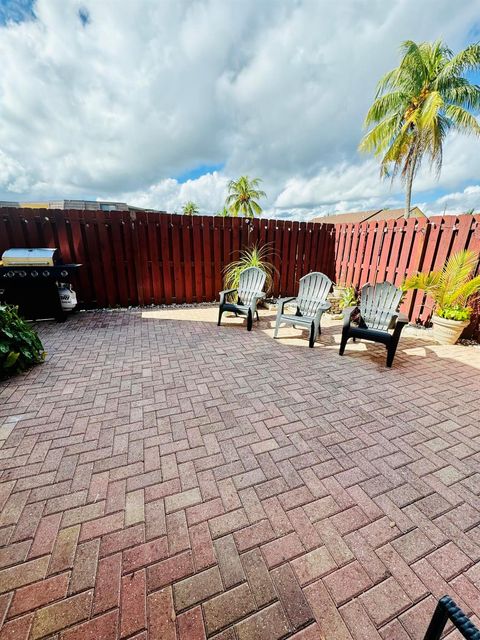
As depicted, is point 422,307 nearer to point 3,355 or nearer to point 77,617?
point 77,617

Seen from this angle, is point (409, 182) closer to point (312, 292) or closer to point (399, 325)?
point (312, 292)

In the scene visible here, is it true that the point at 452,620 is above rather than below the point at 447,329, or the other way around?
above

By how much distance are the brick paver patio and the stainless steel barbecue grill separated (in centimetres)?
211

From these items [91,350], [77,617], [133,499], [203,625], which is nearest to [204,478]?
[133,499]

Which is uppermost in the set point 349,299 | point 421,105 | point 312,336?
point 421,105

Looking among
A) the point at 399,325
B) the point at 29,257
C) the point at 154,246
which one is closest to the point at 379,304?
the point at 399,325

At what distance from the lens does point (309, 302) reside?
14.4 feet

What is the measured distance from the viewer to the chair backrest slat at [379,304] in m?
3.62

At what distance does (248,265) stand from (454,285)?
355 cm

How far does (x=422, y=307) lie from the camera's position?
472 centimetres

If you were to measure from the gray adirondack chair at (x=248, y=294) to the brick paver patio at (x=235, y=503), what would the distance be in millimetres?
1585

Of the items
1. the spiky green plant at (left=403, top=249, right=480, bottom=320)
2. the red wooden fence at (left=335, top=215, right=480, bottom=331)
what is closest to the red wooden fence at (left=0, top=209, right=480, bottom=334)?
the red wooden fence at (left=335, top=215, right=480, bottom=331)

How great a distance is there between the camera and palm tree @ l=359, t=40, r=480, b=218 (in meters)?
9.11

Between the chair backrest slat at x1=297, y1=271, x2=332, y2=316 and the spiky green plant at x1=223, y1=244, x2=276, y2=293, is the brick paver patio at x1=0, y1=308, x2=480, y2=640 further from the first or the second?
the spiky green plant at x1=223, y1=244, x2=276, y2=293
